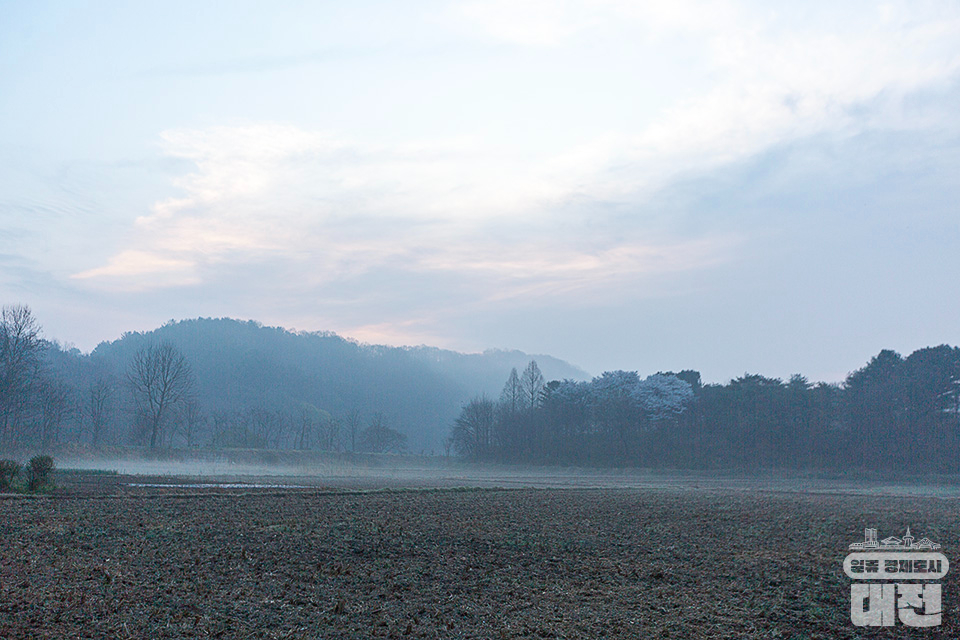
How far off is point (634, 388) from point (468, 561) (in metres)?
102

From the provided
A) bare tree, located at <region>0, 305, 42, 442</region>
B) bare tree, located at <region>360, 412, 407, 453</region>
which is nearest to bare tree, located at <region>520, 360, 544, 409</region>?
bare tree, located at <region>360, 412, 407, 453</region>

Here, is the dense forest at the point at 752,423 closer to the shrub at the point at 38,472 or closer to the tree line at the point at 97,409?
the tree line at the point at 97,409

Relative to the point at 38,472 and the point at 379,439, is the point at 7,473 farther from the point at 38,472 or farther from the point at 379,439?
the point at 379,439

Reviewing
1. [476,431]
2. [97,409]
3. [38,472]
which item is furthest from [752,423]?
Result: [97,409]

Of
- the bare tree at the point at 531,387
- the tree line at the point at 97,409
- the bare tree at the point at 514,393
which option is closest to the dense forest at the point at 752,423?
the bare tree at the point at 531,387

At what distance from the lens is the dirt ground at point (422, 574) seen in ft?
35.9

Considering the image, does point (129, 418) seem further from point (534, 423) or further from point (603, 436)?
point (603, 436)

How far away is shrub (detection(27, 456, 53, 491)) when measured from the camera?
30656 mm

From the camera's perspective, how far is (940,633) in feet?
34.7

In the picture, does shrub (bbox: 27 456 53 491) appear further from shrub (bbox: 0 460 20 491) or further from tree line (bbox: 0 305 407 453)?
tree line (bbox: 0 305 407 453)

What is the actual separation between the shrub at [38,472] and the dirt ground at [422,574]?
5542 millimetres

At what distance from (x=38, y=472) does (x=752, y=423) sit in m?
85.7

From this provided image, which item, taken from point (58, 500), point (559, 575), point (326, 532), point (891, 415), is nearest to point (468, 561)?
point (559, 575)

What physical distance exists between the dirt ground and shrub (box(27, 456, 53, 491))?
18.2 ft
